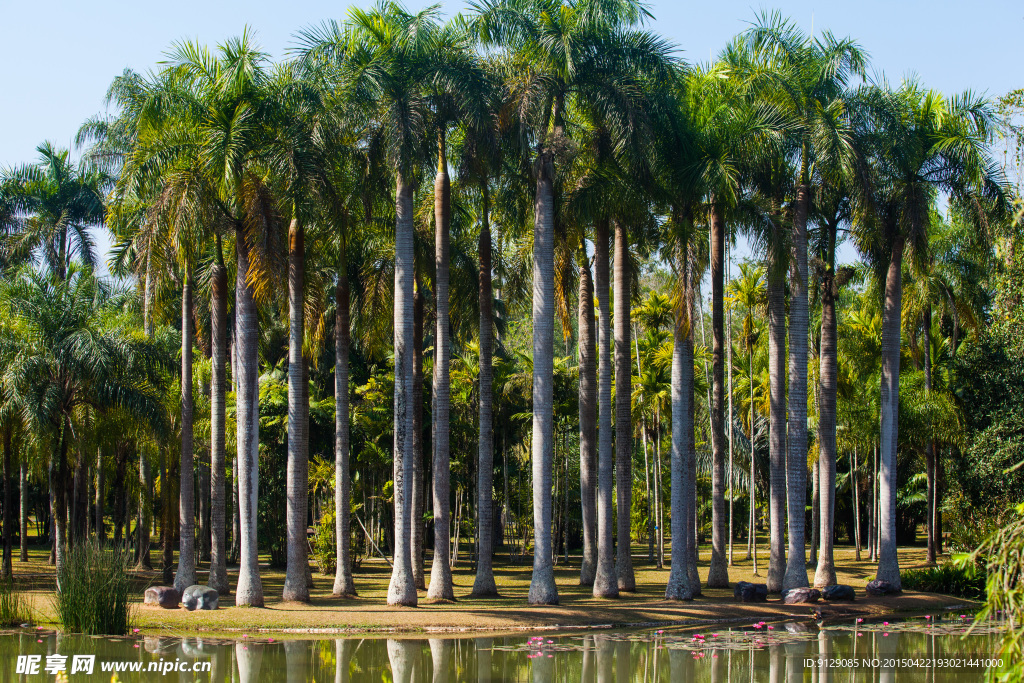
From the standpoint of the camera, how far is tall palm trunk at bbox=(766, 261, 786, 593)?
24.2 metres

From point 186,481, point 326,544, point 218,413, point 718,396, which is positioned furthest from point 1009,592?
point 326,544

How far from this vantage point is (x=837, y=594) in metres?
23.1

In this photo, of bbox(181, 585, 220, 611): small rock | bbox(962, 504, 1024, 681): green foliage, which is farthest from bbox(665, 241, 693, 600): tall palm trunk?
bbox(962, 504, 1024, 681): green foliage

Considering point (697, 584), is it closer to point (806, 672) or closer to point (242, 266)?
point (806, 672)

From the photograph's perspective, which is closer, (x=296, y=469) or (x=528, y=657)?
(x=528, y=657)

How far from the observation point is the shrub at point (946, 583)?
24.4 meters

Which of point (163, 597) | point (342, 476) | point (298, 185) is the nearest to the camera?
point (163, 597)

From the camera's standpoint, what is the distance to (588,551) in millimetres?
26203

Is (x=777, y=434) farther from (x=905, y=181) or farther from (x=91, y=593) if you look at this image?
(x=91, y=593)

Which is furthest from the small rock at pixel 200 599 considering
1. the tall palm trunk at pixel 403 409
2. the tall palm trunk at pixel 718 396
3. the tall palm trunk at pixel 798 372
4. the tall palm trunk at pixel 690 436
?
the tall palm trunk at pixel 798 372

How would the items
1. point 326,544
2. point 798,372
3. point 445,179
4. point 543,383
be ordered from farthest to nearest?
point 326,544
point 798,372
point 445,179
point 543,383

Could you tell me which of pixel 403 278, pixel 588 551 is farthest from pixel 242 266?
pixel 588 551

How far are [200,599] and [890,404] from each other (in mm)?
18625

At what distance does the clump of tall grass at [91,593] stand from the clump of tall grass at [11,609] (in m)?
2.30
